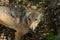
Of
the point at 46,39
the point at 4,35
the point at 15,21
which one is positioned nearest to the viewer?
the point at 15,21

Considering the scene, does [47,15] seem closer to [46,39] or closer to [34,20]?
[46,39]

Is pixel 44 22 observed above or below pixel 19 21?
below

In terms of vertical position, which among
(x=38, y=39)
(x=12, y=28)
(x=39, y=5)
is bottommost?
(x=38, y=39)

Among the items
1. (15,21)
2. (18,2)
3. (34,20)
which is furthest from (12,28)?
(18,2)

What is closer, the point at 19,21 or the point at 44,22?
the point at 19,21

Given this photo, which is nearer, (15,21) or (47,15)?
(15,21)

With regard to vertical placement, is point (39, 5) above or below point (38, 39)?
above

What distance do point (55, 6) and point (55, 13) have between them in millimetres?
100

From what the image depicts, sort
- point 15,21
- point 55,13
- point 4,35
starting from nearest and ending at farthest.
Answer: point 15,21
point 4,35
point 55,13

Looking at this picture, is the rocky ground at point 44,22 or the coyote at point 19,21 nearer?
the coyote at point 19,21

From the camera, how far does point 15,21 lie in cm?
201

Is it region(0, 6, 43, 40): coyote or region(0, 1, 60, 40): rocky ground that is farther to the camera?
region(0, 1, 60, 40): rocky ground

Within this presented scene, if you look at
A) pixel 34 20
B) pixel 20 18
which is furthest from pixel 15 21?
pixel 34 20

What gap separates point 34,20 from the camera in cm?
203
